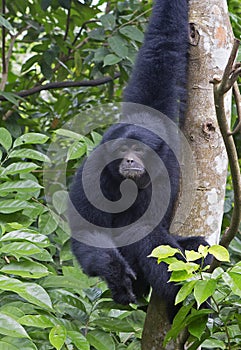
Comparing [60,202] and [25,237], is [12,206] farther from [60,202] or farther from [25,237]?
[60,202]

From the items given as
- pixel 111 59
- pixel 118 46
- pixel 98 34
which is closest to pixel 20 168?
pixel 111 59

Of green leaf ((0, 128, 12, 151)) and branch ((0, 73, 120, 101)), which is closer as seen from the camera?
green leaf ((0, 128, 12, 151))

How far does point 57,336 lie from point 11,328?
253 millimetres

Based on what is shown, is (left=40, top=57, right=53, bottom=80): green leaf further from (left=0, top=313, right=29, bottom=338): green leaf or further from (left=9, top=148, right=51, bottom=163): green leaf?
(left=0, top=313, right=29, bottom=338): green leaf

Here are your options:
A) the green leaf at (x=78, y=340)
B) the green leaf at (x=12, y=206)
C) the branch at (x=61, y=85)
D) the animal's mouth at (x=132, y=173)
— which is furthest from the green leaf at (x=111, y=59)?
the green leaf at (x=78, y=340)

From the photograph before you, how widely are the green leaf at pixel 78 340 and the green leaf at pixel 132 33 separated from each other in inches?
101

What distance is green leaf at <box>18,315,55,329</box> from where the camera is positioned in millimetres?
2051

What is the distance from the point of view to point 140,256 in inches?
122

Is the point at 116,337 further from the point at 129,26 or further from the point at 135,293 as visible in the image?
the point at 129,26

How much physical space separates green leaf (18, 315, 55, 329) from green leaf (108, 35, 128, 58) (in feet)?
8.17

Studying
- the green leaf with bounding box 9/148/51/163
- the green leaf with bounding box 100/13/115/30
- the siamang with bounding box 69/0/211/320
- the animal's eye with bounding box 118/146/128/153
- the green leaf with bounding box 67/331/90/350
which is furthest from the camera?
the green leaf with bounding box 100/13/115/30

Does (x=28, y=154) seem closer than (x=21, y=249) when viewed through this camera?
No

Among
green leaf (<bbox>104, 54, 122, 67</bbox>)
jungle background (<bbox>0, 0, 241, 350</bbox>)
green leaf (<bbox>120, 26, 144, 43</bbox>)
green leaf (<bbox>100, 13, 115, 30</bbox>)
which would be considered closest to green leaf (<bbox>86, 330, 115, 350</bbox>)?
jungle background (<bbox>0, 0, 241, 350</bbox>)

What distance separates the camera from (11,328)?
77.0 inches
